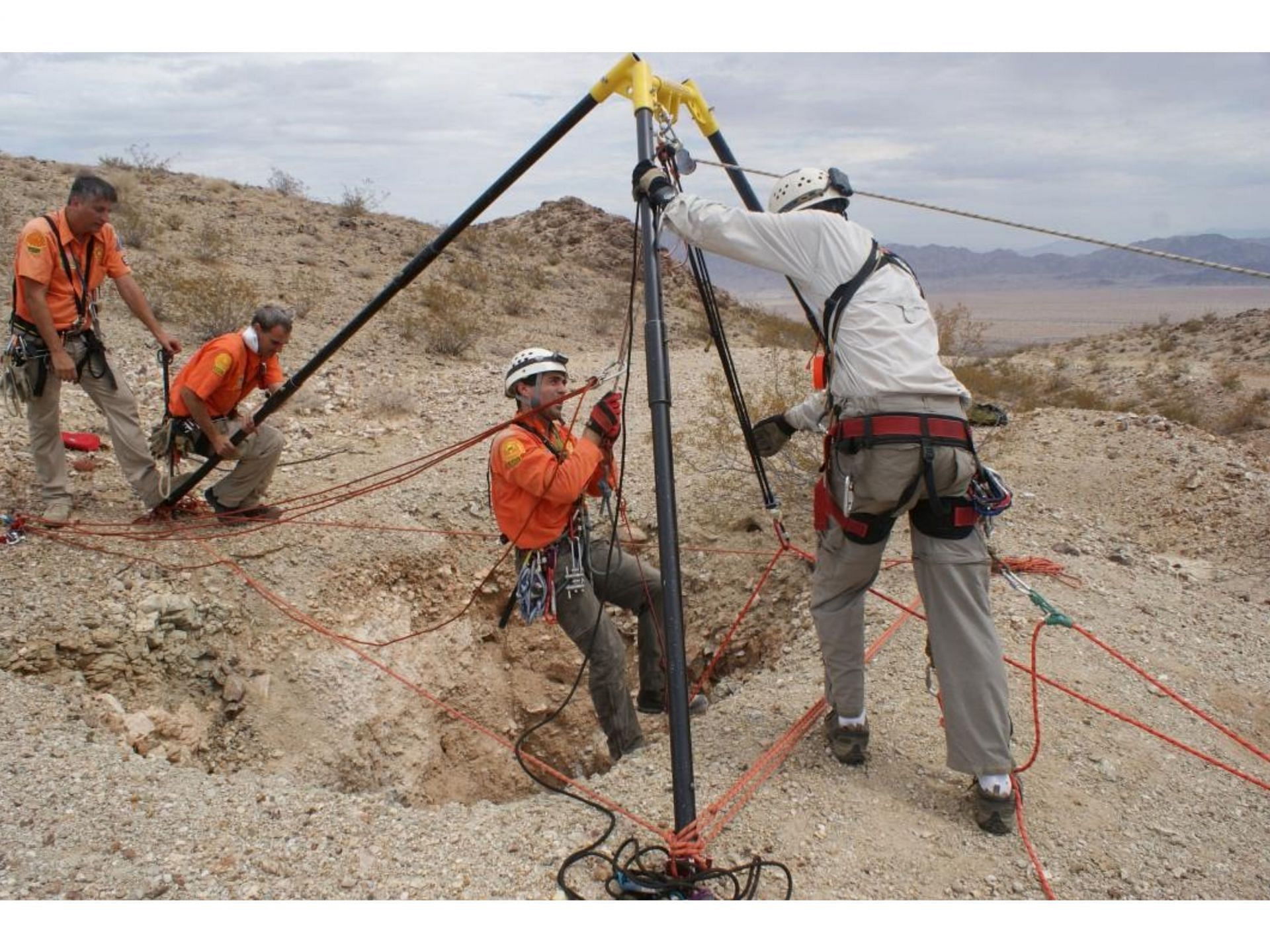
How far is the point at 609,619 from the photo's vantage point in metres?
4.19

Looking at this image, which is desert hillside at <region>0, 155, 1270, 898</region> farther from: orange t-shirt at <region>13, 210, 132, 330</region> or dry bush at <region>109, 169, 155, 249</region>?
dry bush at <region>109, 169, 155, 249</region>

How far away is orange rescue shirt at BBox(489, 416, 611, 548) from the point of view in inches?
144

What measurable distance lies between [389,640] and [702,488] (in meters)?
2.66

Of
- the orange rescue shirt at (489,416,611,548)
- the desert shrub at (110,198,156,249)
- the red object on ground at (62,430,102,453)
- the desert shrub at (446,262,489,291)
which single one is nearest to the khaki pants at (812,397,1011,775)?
the orange rescue shirt at (489,416,611,548)

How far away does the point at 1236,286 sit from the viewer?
14100cm

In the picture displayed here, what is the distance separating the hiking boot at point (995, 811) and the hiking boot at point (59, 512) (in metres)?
5.29

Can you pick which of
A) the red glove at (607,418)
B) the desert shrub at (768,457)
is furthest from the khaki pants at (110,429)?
the desert shrub at (768,457)

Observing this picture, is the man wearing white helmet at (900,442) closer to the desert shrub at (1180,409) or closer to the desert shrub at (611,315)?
the desert shrub at (611,315)

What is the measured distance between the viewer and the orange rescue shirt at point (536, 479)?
3654 millimetres

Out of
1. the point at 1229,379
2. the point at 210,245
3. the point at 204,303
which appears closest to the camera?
the point at 204,303

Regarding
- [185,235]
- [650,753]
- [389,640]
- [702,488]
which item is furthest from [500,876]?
[185,235]

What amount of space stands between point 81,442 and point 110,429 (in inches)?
54.2

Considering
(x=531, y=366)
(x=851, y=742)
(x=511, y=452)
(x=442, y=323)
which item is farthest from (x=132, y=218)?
(x=851, y=742)

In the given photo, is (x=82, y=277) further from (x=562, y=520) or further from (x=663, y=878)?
(x=663, y=878)
